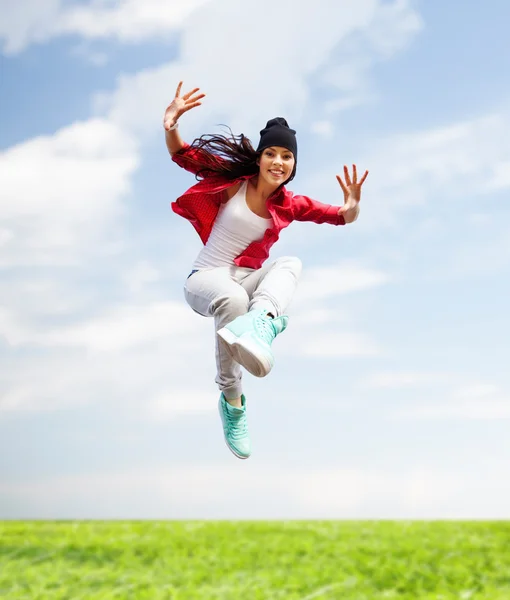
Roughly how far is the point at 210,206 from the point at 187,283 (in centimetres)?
46

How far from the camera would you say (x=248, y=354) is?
327cm

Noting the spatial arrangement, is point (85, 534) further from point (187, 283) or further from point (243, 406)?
point (187, 283)

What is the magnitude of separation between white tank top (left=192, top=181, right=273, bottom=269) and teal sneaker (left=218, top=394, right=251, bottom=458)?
77cm

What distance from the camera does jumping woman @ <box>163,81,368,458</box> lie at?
377cm

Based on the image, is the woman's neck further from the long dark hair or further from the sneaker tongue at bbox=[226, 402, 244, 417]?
the sneaker tongue at bbox=[226, 402, 244, 417]

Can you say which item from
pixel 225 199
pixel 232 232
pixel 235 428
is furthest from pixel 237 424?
pixel 225 199

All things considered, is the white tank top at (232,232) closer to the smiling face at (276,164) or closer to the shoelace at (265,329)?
the smiling face at (276,164)

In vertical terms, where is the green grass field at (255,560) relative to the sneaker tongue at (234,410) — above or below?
below

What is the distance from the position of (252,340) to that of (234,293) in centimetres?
44

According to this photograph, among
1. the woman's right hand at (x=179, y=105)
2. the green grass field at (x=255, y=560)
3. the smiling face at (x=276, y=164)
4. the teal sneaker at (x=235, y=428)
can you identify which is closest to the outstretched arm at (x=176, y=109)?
the woman's right hand at (x=179, y=105)

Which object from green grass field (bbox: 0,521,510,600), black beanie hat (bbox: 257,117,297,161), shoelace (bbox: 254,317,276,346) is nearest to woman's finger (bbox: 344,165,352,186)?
black beanie hat (bbox: 257,117,297,161)

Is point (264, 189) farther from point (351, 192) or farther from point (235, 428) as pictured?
point (235, 428)

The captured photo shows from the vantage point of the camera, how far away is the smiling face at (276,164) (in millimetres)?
3863

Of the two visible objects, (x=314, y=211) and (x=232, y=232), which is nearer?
(x=232, y=232)
